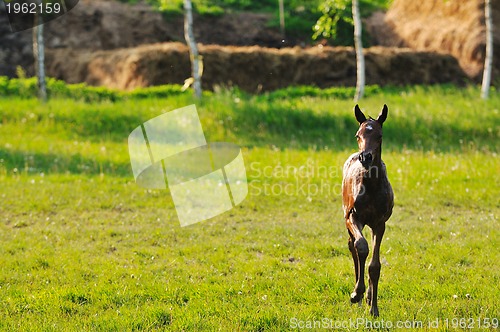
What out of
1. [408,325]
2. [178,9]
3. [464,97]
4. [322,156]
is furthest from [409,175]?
[178,9]

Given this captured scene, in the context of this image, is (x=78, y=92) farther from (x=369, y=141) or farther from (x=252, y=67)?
(x=369, y=141)

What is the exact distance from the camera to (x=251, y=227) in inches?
436

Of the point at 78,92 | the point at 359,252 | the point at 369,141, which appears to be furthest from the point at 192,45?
the point at 359,252

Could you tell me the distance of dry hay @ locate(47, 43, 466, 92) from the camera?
84.1 ft

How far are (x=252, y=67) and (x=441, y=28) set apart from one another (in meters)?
10.1

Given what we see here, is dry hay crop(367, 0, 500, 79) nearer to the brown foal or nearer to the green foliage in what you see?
the green foliage

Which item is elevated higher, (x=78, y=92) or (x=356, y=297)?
(x=356, y=297)

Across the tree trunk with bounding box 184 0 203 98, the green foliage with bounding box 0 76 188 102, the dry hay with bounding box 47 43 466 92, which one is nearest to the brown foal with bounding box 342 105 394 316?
the tree trunk with bounding box 184 0 203 98

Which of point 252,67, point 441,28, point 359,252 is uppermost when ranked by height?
point 359,252

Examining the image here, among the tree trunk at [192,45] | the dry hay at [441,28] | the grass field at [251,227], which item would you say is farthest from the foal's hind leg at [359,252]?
the dry hay at [441,28]

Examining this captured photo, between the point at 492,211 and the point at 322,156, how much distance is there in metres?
5.10

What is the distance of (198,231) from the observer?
10.9 m

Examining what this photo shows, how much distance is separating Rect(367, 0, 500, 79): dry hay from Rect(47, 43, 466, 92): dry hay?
112 centimetres

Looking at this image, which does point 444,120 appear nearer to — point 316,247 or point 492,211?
point 492,211
